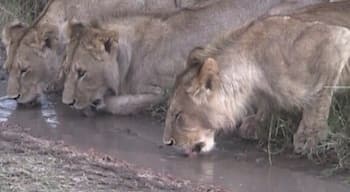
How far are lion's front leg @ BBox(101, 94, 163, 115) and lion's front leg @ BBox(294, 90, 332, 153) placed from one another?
1544 millimetres

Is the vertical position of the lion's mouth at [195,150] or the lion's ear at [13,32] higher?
the lion's ear at [13,32]

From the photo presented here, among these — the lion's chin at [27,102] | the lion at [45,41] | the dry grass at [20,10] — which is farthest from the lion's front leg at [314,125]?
the dry grass at [20,10]

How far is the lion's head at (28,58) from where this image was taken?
7.74 meters

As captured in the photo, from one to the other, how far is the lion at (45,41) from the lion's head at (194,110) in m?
1.78

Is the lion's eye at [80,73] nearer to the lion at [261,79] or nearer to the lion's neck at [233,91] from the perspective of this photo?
the lion at [261,79]

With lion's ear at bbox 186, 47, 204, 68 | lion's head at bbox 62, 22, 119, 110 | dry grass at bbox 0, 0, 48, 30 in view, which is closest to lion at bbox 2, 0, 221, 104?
lion's head at bbox 62, 22, 119, 110

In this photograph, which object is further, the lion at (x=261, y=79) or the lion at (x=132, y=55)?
the lion at (x=132, y=55)

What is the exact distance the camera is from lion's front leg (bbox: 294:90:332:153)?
6.03 metres

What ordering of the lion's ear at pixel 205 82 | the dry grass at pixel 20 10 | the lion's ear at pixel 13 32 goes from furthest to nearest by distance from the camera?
Result: the dry grass at pixel 20 10, the lion's ear at pixel 13 32, the lion's ear at pixel 205 82

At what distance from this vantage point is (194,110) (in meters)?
6.08

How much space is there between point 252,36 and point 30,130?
180cm

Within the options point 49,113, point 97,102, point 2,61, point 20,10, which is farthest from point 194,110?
point 20,10

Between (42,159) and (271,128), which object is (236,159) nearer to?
(271,128)

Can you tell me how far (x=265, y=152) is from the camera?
20.4ft
